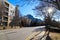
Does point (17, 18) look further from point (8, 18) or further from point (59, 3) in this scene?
point (59, 3)

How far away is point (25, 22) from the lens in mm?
91375

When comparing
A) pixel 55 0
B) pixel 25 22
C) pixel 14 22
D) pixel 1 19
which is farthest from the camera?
pixel 25 22

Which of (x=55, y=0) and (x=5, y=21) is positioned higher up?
(x=55, y=0)

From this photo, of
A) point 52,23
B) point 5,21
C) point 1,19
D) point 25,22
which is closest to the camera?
point 52,23

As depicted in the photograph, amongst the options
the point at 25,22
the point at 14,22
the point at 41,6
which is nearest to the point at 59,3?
the point at 41,6

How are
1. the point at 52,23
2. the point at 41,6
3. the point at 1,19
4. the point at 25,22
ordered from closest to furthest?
the point at 41,6 → the point at 52,23 → the point at 1,19 → the point at 25,22

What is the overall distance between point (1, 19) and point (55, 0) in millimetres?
58365

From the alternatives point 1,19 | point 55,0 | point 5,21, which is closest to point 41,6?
point 55,0

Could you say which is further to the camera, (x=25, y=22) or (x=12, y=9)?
(x=25, y=22)

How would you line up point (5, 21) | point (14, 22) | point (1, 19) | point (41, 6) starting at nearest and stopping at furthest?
point (41, 6), point (1, 19), point (5, 21), point (14, 22)

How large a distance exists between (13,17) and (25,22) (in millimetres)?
15392

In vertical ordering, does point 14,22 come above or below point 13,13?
below

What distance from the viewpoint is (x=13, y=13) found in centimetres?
8012

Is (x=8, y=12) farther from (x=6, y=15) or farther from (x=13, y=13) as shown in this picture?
(x=13, y=13)
